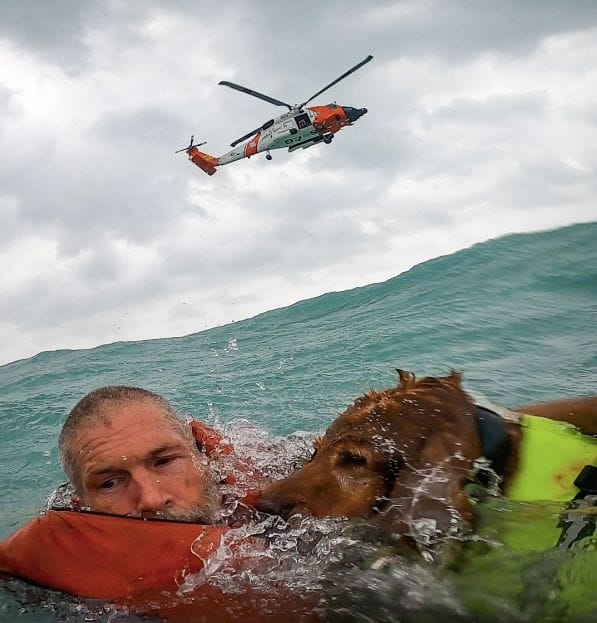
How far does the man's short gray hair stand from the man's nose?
0.40 metres

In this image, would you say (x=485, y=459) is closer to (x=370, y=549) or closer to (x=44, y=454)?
(x=370, y=549)

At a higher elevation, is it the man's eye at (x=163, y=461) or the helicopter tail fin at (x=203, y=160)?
the helicopter tail fin at (x=203, y=160)

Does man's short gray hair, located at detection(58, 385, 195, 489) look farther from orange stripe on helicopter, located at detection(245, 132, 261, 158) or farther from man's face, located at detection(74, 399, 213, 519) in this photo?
orange stripe on helicopter, located at detection(245, 132, 261, 158)

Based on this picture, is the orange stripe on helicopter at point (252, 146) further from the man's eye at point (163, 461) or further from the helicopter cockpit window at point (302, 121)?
the man's eye at point (163, 461)

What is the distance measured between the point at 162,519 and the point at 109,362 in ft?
55.9

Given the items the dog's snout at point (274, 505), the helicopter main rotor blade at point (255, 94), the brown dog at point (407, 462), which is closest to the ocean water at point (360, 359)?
the brown dog at point (407, 462)

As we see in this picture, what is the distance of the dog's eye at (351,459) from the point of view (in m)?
2.47

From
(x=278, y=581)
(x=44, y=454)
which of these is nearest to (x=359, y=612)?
(x=278, y=581)

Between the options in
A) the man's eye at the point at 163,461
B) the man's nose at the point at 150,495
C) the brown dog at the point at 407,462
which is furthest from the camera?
the man's eye at the point at 163,461

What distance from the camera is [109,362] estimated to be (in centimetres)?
1920

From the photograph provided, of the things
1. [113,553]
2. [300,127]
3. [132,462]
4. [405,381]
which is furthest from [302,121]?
[113,553]

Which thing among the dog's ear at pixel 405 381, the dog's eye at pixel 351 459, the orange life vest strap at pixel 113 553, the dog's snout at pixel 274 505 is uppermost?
the dog's ear at pixel 405 381

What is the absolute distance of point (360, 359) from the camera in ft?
39.4

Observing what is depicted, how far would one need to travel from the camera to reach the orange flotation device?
9.05 feet
